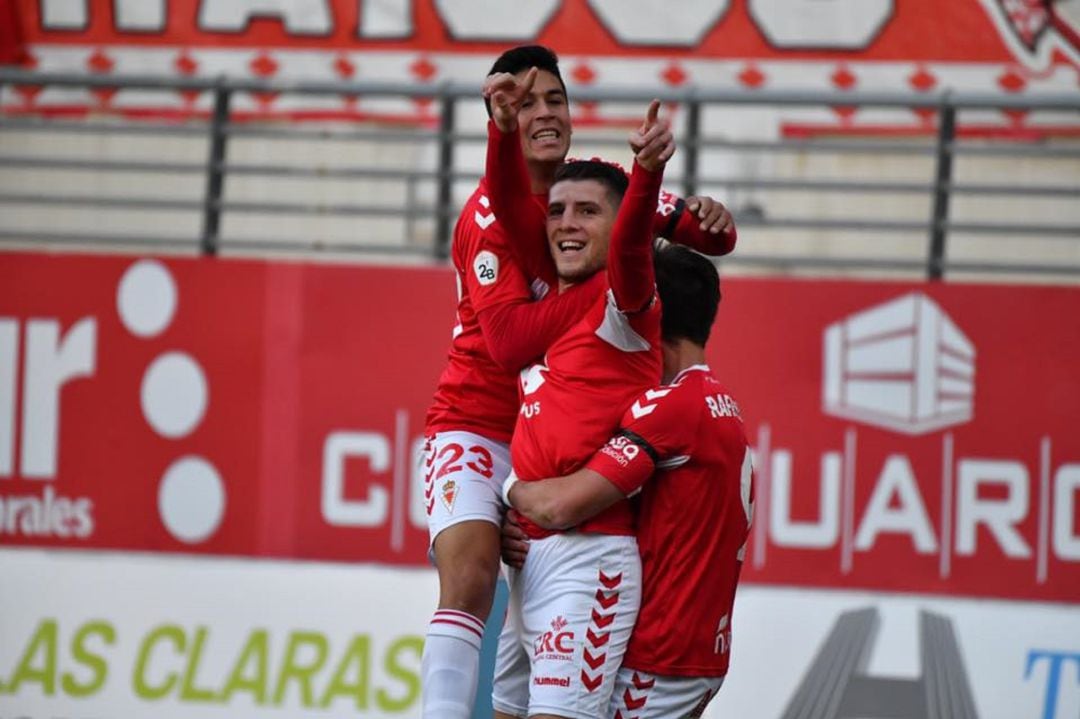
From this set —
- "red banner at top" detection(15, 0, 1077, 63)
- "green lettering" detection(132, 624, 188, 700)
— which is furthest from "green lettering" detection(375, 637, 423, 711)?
"red banner at top" detection(15, 0, 1077, 63)

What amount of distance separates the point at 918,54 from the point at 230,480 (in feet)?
14.2

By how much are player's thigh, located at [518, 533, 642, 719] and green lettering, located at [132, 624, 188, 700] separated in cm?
302

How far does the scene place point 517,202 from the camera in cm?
458

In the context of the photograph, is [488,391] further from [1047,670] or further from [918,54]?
[918,54]

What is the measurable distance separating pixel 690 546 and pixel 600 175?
88cm

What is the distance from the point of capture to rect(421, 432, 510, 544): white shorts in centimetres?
480

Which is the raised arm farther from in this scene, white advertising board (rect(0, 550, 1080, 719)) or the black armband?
white advertising board (rect(0, 550, 1080, 719))

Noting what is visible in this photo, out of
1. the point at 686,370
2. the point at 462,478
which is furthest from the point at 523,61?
the point at 462,478

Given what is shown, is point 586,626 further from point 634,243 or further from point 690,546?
point 634,243

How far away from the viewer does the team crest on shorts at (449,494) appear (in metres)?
4.82

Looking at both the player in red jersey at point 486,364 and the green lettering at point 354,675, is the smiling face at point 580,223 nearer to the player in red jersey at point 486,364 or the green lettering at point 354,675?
the player in red jersey at point 486,364

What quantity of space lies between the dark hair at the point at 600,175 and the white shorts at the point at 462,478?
778mm

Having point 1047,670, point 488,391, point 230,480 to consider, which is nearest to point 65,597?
point 230,480

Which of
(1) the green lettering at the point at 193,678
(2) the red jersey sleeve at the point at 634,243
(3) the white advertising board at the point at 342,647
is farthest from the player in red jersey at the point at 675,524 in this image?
(1) the green lettering at the point at 193,678
